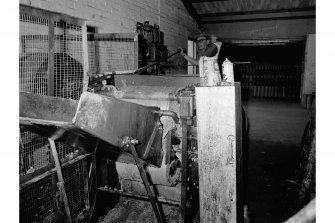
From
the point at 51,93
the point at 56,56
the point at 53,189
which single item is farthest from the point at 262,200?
the point at 56,56

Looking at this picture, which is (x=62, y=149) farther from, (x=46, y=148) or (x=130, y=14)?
(x=130, y=14)

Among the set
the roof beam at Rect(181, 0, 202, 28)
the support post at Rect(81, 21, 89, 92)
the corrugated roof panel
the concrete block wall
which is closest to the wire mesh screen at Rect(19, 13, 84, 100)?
the support post at Rect(81, 21, 89, 92)

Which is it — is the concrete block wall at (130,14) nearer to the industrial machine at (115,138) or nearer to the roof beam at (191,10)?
the roof beam at (191,10)

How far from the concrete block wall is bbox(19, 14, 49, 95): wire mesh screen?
43 cm

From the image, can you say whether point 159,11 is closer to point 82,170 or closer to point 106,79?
point 106,79

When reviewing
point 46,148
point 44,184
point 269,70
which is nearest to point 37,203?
point 44,184

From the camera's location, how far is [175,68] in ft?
30.1

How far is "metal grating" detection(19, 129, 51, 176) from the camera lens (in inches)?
111

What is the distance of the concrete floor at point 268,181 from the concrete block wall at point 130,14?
10.9 ft

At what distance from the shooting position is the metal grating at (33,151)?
9.25 ft

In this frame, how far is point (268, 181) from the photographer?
4375mm

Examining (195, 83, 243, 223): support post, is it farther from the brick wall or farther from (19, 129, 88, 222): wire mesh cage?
the brick wall

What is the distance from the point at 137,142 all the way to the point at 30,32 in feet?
8.39

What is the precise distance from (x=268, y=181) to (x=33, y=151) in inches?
141
